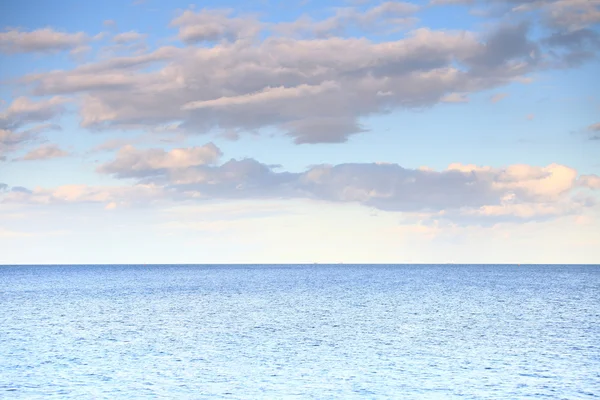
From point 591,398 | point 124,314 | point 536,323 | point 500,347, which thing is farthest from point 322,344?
point 124,314

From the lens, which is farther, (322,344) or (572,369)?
(322,344)

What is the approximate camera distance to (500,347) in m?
55.1

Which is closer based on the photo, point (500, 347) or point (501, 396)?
point (501, 396)

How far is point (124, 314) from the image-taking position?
276 feet

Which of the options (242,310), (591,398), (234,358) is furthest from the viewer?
(242,310)

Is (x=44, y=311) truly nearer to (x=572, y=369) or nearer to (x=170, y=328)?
(x=170, y=328)

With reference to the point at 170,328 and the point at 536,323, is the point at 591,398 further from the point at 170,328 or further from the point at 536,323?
the point at 170,328

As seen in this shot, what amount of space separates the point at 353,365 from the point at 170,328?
27.6 m

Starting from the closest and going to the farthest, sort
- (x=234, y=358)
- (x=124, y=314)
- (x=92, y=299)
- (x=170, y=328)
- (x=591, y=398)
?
1. (x=591, y=398)
2. (x=234, y=358)
3. (x=170, y=328)
4. (x=124, y=314)
5. (x=92, y=299)

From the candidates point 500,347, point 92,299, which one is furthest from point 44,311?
point 500,347

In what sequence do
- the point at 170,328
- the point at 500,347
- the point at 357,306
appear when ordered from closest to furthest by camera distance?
the point at 500,347, the point at 170,328, the point at 357,306

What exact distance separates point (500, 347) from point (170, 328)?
33003 mm

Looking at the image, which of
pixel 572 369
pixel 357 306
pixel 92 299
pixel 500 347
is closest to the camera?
pixel 572 369

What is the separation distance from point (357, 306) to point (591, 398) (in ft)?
195
